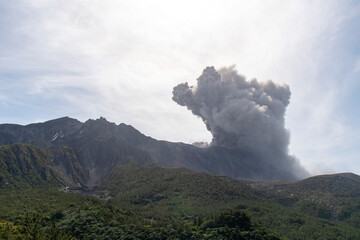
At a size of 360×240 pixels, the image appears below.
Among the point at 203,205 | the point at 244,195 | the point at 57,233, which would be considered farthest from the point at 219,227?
the point at 244,195

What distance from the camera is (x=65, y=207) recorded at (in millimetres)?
98625

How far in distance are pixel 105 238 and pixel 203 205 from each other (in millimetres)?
67862

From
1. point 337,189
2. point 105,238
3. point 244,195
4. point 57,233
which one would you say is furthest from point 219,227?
point 337,189

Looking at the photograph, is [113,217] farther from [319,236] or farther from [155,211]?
[319,236]

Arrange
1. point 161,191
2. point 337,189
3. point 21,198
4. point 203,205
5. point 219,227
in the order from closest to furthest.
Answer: point 219,227 < point 21,198 < point 203,205 < point 161,191 < point 337,189

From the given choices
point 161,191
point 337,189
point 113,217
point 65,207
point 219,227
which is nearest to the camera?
point 219,227

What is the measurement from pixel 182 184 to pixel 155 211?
4576cm

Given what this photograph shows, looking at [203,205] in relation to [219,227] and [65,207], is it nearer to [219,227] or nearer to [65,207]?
[219,227]

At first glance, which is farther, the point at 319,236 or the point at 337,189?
the point at 337,189

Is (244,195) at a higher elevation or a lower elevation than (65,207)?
higher

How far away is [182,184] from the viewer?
168 metres

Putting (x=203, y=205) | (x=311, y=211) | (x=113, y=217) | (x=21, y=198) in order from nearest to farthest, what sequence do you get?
1. (x=113, y=217)
2. (x=21, y=198)
3. (x=203, y=205)
4. (x=311, y=211)

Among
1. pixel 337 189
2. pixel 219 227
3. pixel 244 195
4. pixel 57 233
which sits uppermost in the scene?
pixel 337 189

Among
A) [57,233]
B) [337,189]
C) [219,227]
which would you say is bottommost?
[57,233]
